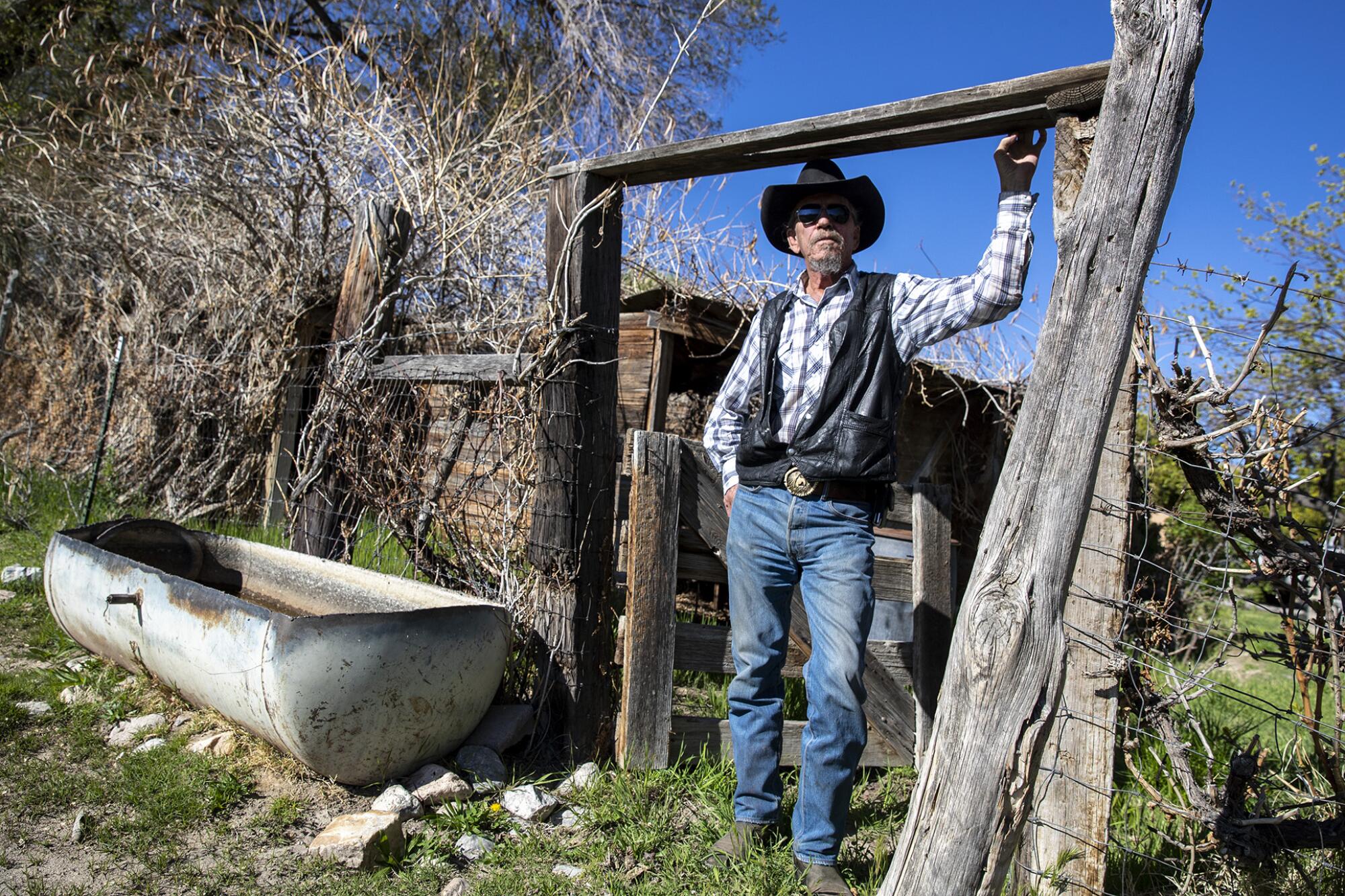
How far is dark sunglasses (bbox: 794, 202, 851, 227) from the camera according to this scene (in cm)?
325

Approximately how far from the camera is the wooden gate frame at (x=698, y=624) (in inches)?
146

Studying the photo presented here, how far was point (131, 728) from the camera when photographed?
154 inches

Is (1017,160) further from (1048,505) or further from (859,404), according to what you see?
(1048,505)

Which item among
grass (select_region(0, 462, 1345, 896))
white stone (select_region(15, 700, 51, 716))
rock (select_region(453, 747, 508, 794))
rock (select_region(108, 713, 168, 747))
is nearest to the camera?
grass (select_region(0, 462, 1345, 896))

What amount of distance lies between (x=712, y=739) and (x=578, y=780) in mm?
616

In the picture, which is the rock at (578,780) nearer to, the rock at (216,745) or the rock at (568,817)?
the rock at (568,817)

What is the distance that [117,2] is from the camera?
12117mm

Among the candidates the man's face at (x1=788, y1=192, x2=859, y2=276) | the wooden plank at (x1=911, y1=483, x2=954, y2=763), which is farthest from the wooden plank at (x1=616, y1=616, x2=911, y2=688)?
the man's face at (x1=788, y1=192, x2=859, y2=276)

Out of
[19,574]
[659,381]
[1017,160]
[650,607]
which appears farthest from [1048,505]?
[19,574]

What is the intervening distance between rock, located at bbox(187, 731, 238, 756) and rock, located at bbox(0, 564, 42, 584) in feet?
9.55

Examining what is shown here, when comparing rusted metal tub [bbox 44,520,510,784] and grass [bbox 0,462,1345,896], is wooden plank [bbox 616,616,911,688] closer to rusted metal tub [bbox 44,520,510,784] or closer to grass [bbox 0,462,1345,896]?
grass [bbox 0,462,1345,896]

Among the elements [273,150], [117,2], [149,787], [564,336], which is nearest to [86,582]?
[149,787]

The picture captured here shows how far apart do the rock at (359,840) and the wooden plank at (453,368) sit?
1.88 m

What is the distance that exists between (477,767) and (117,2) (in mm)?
12985
